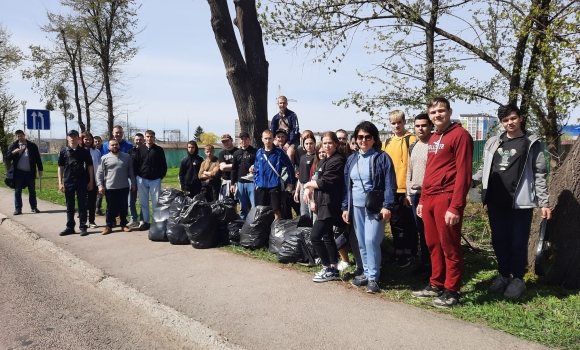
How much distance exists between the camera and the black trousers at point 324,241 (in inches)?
199

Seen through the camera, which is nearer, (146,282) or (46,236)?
(146,282)

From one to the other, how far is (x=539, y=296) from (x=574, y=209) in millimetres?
976

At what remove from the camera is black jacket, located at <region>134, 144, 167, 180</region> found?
833cm

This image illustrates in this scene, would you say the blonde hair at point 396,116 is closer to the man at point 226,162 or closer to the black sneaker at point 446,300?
the black sneaker at point 446,300

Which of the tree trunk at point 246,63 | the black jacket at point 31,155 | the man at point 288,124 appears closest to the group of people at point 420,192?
the man at point 288,124

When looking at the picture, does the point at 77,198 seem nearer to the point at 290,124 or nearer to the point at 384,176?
the point at 290,124

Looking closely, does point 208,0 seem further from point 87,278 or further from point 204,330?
point 204,330

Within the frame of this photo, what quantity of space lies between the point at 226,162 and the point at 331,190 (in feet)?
12.4

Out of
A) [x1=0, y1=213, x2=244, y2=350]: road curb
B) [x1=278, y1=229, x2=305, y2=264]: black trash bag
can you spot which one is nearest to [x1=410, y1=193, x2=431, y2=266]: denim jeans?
[x1=278, y1=229, x2=305, y2=264]: black trash bag

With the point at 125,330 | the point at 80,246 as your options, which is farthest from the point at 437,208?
the point at 80,246

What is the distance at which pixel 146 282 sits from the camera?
17.4 feet

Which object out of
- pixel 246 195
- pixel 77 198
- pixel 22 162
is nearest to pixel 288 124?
pixel 246 195

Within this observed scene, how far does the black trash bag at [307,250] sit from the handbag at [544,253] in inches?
96.5

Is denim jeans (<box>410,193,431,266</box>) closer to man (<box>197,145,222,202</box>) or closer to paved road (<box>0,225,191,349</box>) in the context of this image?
paved road (<box>0,225,191,349</box>)
